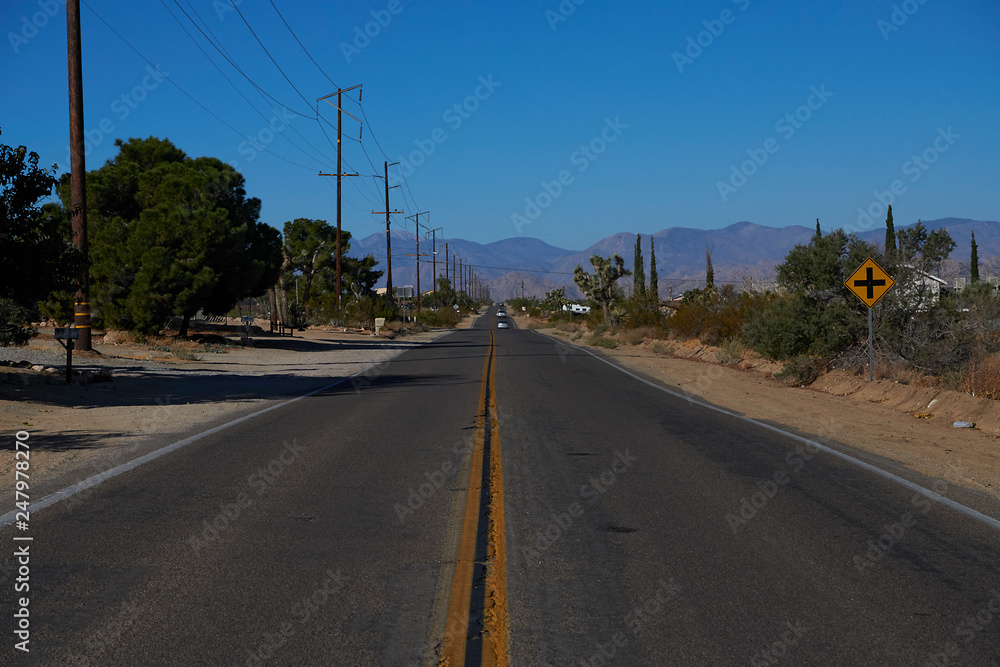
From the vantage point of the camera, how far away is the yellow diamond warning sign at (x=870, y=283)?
19062 mm

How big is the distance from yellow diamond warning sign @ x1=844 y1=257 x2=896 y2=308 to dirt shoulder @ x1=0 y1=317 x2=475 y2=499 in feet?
42.7

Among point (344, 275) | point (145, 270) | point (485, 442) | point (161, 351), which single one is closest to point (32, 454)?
point (485, 442)

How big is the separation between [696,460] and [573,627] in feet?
19.4

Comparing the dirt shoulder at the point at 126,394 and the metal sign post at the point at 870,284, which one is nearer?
the dirt shoulder at the point at 126,394

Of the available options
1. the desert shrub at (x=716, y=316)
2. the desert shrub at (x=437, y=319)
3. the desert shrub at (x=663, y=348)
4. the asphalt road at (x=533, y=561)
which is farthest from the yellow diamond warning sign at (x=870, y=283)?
the desert shrub at (x=437, y=319)

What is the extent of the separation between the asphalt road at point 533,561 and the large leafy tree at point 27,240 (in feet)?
22.8

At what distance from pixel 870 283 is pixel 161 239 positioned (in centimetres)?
2580

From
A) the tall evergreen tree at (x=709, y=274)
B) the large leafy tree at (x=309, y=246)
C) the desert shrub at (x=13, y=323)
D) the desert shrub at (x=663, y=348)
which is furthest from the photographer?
the large leafy tree at (x=309, y=246)

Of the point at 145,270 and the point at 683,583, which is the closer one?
the point at 683,583

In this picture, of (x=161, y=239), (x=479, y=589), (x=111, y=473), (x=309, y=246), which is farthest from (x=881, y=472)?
(x=309, y=246)

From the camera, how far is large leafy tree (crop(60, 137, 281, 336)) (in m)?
32.5

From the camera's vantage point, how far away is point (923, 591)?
566 cm

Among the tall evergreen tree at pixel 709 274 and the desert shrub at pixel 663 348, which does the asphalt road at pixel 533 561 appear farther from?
the tall evergreen tree at pixel 709 274

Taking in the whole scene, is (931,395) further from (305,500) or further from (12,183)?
(12,183)
